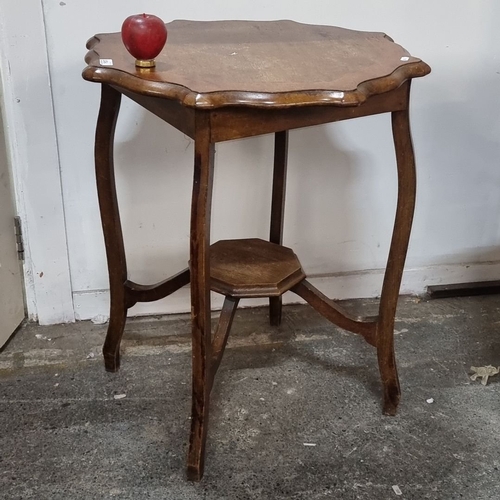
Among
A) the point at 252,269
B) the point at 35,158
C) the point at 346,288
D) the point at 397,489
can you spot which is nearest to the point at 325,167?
the point at 346,288

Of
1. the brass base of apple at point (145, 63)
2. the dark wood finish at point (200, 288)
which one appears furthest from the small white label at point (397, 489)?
the brass base of apple at point (145, 63)

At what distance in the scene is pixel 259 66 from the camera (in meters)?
1.14

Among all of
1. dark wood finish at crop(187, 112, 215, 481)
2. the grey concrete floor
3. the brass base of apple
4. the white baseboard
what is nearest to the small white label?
the grey concrete floor

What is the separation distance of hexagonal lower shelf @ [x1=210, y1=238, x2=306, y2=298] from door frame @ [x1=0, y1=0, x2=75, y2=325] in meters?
0.45

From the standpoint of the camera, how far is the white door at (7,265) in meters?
1.60

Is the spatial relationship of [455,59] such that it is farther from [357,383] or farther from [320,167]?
[357,383]

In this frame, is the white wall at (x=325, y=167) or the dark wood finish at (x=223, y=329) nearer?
the dark wood finish at (x=223, y=329)

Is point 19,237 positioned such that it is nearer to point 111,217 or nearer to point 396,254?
point 111,217

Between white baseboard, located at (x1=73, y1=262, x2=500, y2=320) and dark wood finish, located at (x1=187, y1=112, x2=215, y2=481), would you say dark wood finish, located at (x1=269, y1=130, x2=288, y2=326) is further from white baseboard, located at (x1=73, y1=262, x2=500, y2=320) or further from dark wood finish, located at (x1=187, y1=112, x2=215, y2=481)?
dark wood finish, located at (x1=187, y1=112, x2=215, y2=481)

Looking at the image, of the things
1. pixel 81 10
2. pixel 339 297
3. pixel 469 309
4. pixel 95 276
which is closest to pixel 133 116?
pixel 81 10

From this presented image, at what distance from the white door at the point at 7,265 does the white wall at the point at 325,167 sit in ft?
0.42

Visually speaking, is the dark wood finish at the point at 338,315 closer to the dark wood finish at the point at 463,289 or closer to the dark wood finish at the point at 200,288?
the dark wood finish at the point at 200,288

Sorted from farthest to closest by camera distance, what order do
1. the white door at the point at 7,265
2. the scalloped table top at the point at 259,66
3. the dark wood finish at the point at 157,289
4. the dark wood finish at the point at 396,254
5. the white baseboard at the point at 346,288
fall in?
the white baseboard at the point at 346,288 → the white door at the point at 7,265 → the dark wood finish at the point at 157,289 → the dark wood finish at the point at 396,254 → the scalloped table top at the point at 259,66

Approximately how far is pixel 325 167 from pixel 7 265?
817mm
